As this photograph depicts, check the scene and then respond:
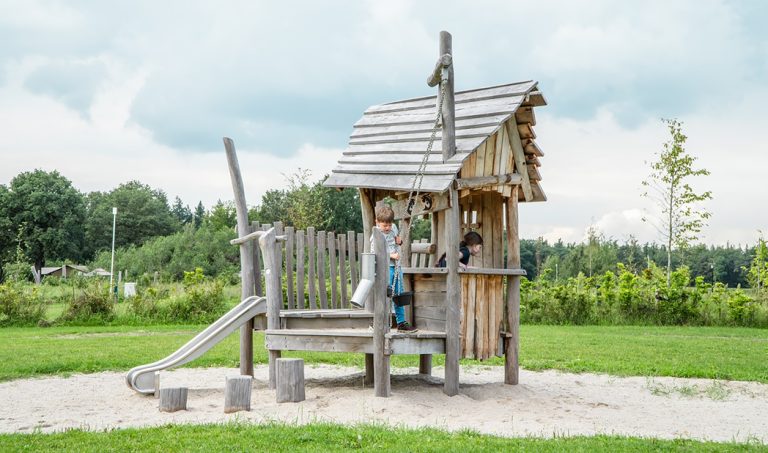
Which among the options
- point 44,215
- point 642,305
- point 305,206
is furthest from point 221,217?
point 642,305

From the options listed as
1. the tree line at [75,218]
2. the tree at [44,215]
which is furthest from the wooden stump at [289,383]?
the tree at [44,215]

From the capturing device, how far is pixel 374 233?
8.09 m

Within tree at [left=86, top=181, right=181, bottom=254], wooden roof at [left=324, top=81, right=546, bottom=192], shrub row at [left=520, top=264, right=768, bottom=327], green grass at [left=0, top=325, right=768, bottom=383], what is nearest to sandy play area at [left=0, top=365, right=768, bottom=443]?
green grass at [left=0, top=325, right=768, bottom=383]

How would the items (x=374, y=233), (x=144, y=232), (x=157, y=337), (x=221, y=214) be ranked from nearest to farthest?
1. (x=374, y=233)
2. (x=157, y=337)
3. (x=221, y=214)
4. (x=144, y=232)

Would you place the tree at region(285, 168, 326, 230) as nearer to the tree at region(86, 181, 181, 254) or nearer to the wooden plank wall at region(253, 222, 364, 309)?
the wooden plank wall at region(253, 222, 364, 309)

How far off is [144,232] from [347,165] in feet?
238

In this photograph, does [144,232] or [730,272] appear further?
[144,232]

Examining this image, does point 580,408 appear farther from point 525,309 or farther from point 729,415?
point 525,309

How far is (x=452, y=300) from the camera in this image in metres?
8.56

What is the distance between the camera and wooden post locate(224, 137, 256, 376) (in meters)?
9.96

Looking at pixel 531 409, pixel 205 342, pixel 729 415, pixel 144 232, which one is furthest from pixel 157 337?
pixel 144 232

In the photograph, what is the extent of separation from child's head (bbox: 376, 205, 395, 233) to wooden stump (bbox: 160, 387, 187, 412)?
2.88 m

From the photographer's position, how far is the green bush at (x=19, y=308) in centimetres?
2073

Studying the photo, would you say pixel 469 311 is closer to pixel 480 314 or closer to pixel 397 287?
pixel 480 314
